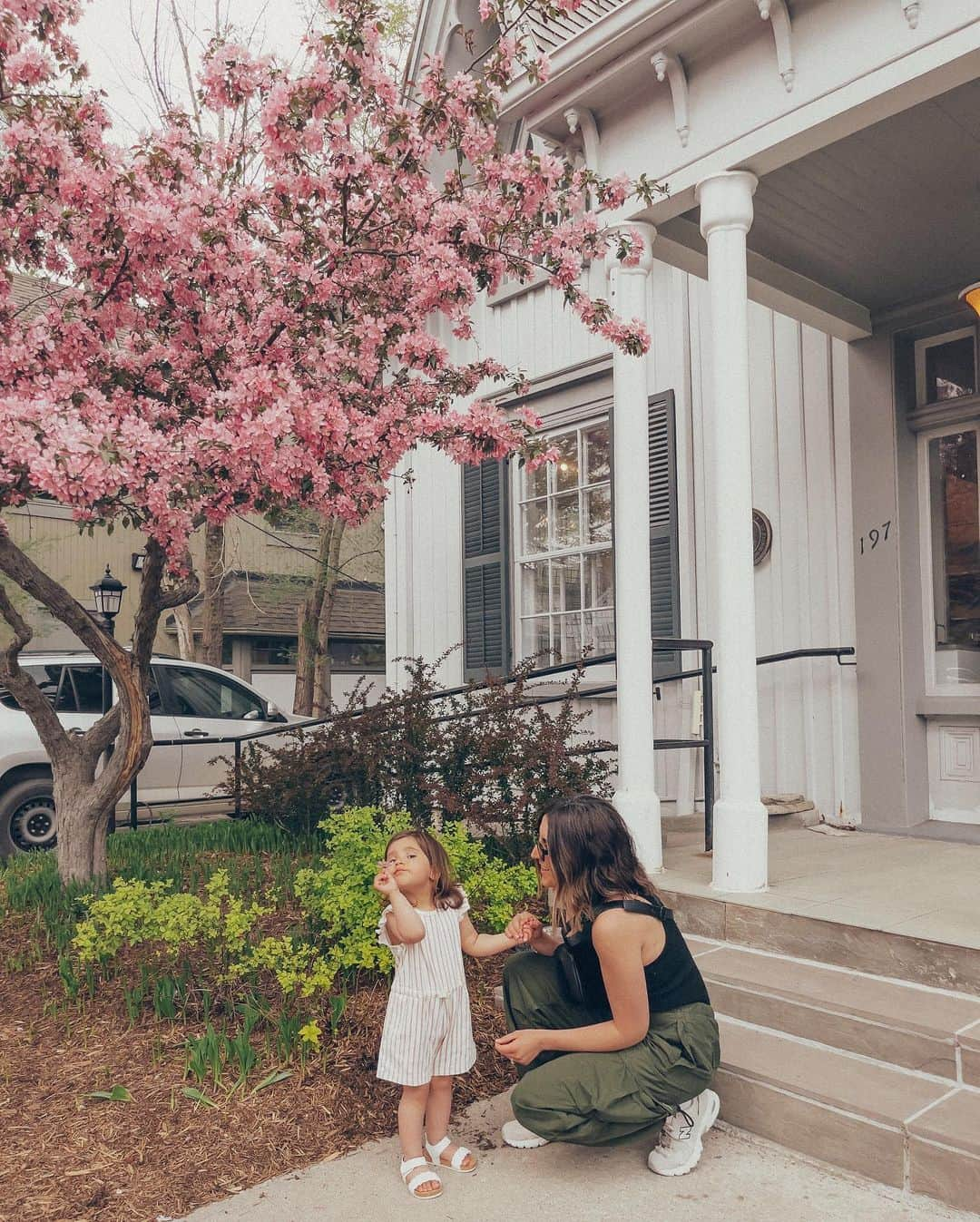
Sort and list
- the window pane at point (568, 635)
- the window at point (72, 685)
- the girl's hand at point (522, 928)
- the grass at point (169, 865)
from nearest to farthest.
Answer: the girl's hand at point (522, 928), the grass at point (169, 865), the window pane at point (568, 635), the window at point (72, 685)

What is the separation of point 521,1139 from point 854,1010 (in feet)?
3.61

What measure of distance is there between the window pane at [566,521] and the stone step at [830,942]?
3.88 m

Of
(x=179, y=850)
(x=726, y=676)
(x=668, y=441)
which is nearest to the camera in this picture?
(x=726, y=676)

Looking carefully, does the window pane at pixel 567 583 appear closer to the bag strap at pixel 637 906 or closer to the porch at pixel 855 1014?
the porch at pixel 855 1014

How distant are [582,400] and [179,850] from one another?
166 inches

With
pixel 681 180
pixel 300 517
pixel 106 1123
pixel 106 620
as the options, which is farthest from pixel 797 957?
pixel 300 517

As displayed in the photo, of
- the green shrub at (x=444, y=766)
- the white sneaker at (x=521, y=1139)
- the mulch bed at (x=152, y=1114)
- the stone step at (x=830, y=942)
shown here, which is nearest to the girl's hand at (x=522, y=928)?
the white sneaker at (x=521, y=1139)

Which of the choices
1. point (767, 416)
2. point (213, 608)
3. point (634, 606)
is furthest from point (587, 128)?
point (213, 608)

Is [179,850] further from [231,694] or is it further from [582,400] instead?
[582,400]

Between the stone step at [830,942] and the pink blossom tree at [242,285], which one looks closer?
the stone step at [830,942]

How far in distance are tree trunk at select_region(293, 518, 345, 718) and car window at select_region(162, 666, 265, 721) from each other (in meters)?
6.23

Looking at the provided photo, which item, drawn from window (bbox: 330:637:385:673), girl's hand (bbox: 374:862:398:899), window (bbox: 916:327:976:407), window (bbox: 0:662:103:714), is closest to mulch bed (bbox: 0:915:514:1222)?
girl's hand (bbox: 374:862:398:899)

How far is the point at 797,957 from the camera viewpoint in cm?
369

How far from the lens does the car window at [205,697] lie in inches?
367
